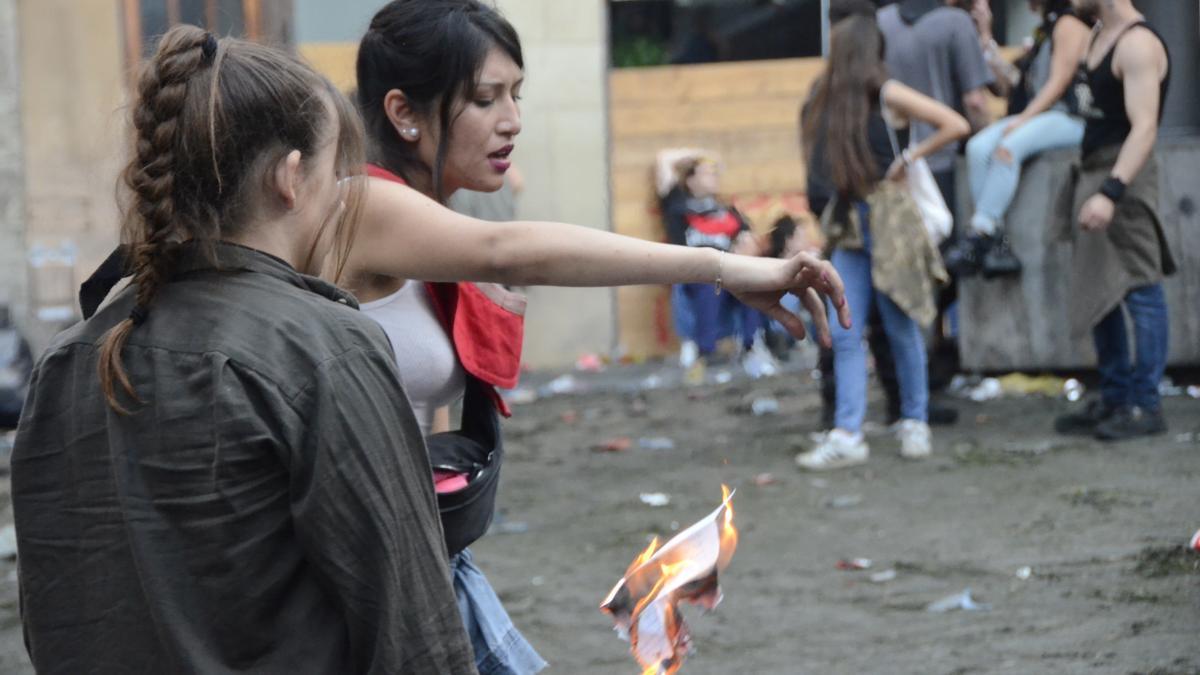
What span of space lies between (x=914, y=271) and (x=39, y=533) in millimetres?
5971

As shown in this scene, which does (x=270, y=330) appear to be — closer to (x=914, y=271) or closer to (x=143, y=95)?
(x=143, y=95)

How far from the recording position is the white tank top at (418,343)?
2807 mm

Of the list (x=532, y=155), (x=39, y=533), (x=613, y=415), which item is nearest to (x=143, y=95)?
(x=39, y=533)

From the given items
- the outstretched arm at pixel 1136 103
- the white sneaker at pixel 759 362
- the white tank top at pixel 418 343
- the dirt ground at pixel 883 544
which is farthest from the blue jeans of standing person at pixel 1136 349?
Result: the white tank top at pixel 418 343

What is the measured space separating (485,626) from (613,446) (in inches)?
227

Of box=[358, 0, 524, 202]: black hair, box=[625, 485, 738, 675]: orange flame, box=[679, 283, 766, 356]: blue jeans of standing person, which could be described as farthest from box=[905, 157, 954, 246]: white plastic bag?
box=[625, 485, 738, 675]: orange flame

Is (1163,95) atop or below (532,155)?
atop

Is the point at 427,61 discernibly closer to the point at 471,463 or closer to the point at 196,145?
the point at 471,463

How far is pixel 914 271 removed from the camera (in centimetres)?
751

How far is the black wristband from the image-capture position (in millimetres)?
7508

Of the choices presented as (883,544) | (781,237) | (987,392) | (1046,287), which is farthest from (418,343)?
(781,237)

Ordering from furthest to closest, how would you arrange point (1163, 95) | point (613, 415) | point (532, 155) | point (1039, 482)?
point (532, 155), point (613, 415), point (1163, 95), point (1039, 482)

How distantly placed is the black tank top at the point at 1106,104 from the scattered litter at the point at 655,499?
2.71m

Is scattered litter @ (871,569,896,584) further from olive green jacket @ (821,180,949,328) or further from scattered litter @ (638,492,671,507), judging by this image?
olive green jacket @ (821,180,949,328)
